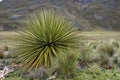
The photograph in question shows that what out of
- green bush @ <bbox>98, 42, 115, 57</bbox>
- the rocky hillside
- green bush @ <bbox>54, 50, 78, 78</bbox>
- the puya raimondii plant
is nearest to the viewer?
green bush @ <bbox>54, 50, 78, 78</bbox>

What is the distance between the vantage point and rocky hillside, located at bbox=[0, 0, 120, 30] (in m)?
148

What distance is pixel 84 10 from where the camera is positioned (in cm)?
17188

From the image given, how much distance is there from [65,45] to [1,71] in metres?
2.70

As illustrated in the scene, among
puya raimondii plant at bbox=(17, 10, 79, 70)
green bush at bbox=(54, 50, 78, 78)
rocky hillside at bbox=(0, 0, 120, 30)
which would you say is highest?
rocky hillside at bbox=(0, 0, 120, 30)

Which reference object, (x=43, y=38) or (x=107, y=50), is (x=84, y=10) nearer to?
(x=107, y=50)

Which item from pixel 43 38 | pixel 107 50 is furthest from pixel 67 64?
pixel 107 50

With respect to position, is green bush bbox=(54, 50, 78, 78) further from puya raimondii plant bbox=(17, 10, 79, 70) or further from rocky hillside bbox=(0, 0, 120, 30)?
rocky hillside bbox=(0, 0, 120, 30)

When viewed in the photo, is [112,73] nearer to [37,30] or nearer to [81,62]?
[81,62]

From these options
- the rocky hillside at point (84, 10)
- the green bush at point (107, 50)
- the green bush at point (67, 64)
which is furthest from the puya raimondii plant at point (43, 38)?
the rocky hillside at point (84, 10)

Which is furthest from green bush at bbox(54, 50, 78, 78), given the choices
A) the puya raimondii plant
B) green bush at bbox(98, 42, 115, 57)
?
green bush at bbox(98, 42, 115, 57)

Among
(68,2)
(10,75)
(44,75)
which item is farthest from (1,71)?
(68,2)

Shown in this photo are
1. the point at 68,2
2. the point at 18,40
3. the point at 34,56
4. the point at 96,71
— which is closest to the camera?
the point at 96,71

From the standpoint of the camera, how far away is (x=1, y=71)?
12219 mm

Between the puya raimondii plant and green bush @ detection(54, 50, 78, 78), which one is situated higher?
the puya raimondii plant
